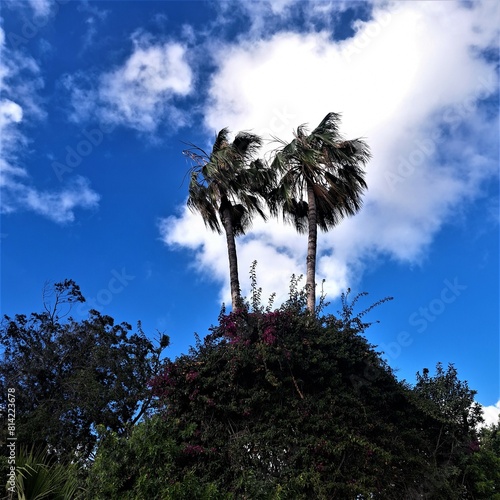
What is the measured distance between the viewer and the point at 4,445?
40.7 ft

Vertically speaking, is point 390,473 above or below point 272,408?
below

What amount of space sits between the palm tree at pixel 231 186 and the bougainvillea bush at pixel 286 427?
6.50m

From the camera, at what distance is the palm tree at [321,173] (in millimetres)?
15117

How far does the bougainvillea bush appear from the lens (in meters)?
7.01

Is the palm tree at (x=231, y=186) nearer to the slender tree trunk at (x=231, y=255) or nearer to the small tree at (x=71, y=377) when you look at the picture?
the slender tree trunk at (x=231, y=255)

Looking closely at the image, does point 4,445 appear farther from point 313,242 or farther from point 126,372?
point 313,242

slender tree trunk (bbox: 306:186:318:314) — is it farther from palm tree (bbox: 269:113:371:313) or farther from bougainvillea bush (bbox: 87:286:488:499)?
bougainvillea bush (bbox: 87:286:488:499)

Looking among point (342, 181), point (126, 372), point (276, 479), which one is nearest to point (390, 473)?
point (276, 479)

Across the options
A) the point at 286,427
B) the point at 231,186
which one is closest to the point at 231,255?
the point at 231,186

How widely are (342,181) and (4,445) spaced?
12.9 metres

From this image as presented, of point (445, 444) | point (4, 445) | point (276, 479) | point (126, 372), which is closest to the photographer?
point (276, 479)

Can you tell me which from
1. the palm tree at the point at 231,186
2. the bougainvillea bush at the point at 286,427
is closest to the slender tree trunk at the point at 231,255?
the palm tree at the point at 231,186

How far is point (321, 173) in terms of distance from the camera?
49.9 feet

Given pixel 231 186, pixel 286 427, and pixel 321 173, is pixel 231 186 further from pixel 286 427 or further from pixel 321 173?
pixel 286 427
